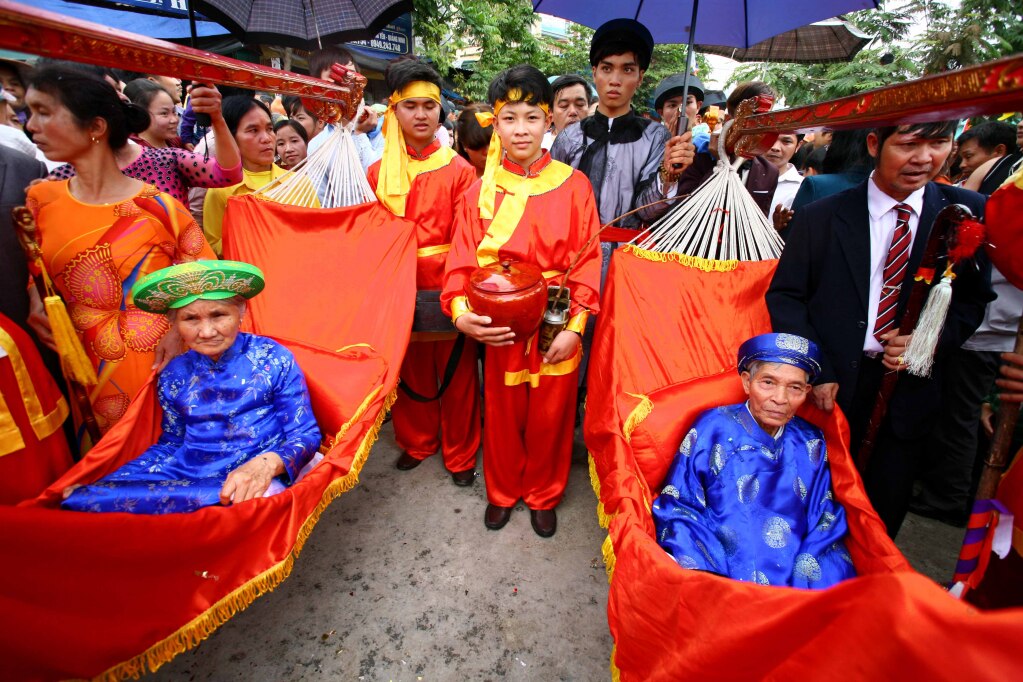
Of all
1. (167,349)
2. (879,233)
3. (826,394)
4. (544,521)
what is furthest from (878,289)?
(167,349)

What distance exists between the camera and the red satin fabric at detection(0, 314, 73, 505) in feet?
4.57

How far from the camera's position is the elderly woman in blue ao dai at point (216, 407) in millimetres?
1461

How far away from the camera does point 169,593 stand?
4.10 feet

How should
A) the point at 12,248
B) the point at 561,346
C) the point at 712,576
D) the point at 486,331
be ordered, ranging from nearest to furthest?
the point at 712,576 < the point at 12,248 < the point at 486,331 < the point at 561,346

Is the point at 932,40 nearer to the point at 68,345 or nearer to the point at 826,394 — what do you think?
the point at 826,394

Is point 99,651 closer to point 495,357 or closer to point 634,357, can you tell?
point 495,357

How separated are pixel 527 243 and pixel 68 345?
5.13ft

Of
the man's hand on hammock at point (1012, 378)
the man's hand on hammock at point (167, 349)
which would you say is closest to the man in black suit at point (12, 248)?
the man's hand on hammock at point (167, 349)

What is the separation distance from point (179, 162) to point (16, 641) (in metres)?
1.89

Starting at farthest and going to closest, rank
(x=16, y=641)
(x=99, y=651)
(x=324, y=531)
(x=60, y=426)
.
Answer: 1. (x=324, y=531)
2. (x=60, y=426)
3. (x=99, y=651)
4. (x=16, y=641)

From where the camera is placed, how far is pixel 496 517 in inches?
→ 88.5

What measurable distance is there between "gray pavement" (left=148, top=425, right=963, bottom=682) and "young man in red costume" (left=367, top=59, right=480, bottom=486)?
29 cm

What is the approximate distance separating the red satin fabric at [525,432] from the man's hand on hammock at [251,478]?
864mm

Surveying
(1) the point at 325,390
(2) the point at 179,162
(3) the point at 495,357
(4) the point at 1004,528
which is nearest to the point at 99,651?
(1) the point at 325,390
